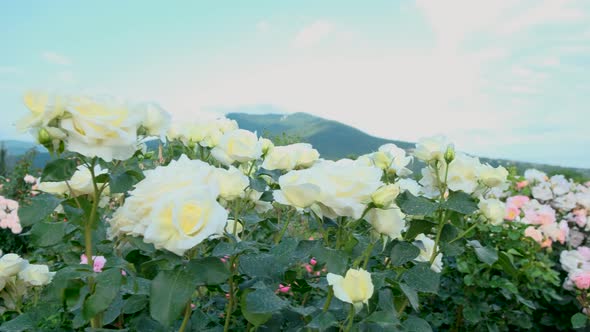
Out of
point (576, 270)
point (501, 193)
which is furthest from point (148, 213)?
point (501, 193)

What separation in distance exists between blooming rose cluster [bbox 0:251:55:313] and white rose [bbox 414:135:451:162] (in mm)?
1076

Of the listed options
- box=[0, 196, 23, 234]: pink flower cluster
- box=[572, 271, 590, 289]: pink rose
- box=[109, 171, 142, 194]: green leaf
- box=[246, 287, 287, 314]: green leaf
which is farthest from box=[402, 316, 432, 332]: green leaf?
box=[0, 196, 23, 234]: pink flower cluster

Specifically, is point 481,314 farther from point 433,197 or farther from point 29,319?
point 29,319

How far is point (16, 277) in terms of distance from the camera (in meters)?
1.50

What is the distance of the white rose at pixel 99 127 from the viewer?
3.29 feet

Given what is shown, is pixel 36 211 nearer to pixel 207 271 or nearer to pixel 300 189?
pixel 207 271

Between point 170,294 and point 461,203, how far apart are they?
80cm

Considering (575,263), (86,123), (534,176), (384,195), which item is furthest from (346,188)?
(534,176)

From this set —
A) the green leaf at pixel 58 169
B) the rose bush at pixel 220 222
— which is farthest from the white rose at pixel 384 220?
the green leaf at pixel 58 169

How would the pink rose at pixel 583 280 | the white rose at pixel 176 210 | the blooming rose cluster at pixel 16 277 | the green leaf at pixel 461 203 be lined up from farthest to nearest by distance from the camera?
1. the pink rose at pixel 583 280
2. the blooming rose cluster at pixel 16 277
3. the green leaf at pixel 461 203
4. the white rose at pixel 176 210

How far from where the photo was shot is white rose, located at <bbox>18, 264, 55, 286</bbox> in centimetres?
147

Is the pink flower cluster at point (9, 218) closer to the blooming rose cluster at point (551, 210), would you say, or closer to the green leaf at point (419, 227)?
the blooming rose cluster at point (551, 210)

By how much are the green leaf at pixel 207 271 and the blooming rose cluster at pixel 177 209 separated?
0.06 m

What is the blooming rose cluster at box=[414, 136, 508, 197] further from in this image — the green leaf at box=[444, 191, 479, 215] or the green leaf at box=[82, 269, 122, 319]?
the green leaf at box=[82, 269, 122, 319]
